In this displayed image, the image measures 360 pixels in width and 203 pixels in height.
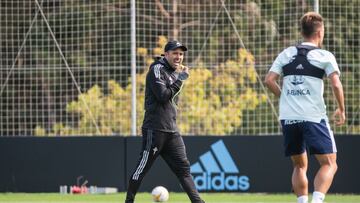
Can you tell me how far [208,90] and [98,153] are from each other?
2.49m

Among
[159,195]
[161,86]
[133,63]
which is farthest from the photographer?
[133,63]

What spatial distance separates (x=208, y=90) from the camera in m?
17.4

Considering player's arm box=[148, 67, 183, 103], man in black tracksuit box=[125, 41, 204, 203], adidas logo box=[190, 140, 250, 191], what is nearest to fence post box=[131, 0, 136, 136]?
adidas logo box=[190, 140, 250, 191]

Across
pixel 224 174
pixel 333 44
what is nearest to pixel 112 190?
pixel 224 174

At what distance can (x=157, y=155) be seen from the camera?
10727mm

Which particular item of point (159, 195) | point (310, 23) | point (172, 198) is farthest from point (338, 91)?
point (172, 198)

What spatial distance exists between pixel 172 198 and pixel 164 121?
12.9 feet

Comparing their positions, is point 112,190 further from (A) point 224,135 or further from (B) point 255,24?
(B) point 255,24

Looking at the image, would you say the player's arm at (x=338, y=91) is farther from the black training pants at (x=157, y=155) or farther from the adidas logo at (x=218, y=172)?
the adidas logo at (x=218, y=172)

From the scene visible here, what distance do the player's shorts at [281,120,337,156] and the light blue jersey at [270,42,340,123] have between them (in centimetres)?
6

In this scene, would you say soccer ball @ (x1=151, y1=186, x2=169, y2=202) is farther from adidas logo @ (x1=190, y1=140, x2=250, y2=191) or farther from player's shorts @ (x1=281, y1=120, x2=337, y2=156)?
player's shorts @ (x1=281, y1=120, x2=337, y2=156)

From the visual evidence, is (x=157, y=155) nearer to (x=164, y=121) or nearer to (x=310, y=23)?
(x=164, y=121)

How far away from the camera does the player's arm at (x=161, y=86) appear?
34.5 feet

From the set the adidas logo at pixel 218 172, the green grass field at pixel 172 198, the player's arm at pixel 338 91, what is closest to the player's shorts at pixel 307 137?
the player's arm at pixel 338 91
